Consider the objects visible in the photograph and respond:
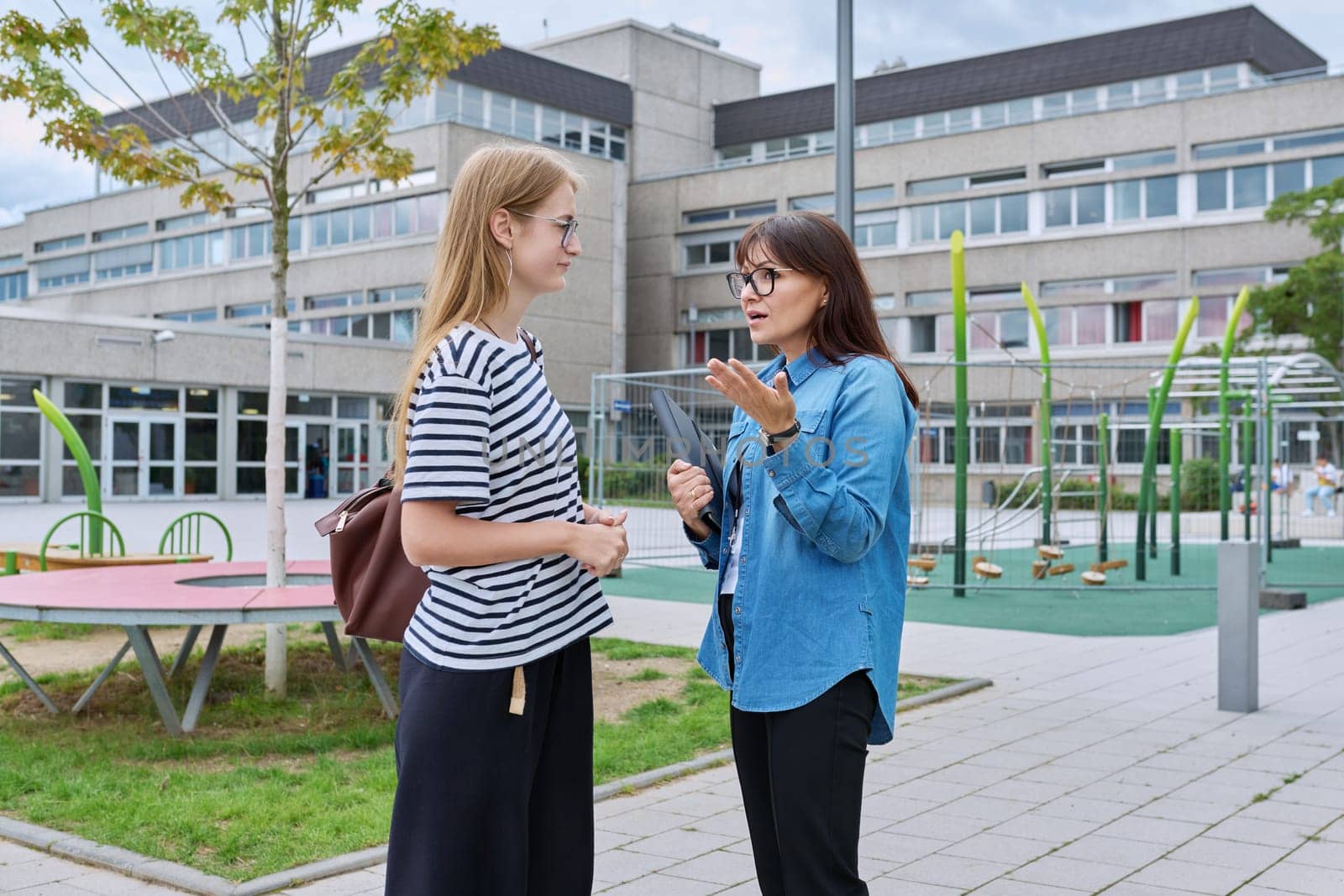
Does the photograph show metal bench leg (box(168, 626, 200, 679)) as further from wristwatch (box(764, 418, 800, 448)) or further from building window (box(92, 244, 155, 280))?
building window (box(92, 244, 155, 280))

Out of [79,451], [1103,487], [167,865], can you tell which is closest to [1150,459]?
[1103,487]

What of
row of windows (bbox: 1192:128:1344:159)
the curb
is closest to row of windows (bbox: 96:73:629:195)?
row of windows (bbox: 1192:128:1344:159)

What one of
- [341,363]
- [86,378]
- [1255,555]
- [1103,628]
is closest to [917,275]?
[341,363]

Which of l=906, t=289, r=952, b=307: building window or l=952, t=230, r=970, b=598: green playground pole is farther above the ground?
l=906, t=289, r=952, b=307: building window

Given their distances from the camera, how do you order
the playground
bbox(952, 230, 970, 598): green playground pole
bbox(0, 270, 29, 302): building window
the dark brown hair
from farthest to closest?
bbox(0, 270, 29, 302): building window
bbox(952, 230, 970, 598): green playground pole
the playground
the dark brown hair

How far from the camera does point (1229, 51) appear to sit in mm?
43188

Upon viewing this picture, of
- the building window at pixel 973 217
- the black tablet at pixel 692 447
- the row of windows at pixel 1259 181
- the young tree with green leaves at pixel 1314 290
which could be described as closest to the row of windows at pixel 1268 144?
the row of windows at pixel 1259 181

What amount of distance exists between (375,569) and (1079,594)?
1306cm

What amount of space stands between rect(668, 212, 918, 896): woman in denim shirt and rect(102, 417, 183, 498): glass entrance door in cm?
3186

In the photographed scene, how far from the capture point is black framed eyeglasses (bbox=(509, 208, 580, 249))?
246cm

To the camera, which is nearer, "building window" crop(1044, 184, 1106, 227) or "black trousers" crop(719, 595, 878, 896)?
"black trousers" crop(719, 595, 878, 896)

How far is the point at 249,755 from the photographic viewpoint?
6078mm

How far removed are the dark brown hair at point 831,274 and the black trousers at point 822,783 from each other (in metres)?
0.66

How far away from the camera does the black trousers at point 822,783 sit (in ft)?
8.31
